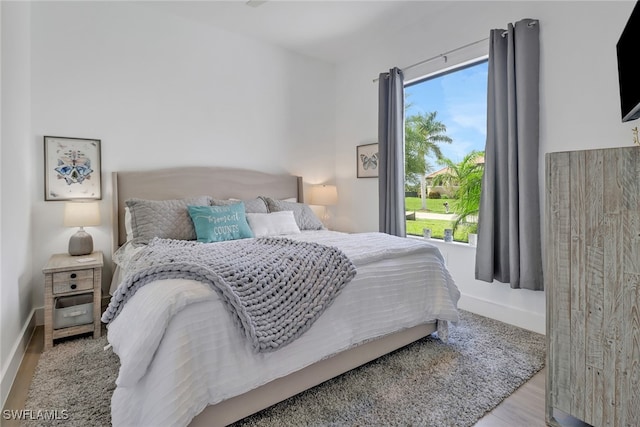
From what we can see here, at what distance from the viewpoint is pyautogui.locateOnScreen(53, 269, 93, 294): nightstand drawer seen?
91.5 inches

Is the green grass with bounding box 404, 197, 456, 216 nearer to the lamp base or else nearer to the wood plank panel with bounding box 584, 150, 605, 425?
the wood plank panel with bounding box 584, 150, 605, 425

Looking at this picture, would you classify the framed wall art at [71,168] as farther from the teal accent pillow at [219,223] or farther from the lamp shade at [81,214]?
the teal accent pillow at [219,223]

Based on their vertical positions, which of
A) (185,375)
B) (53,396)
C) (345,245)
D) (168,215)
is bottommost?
(53,396)

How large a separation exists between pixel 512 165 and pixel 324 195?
7.04 ft

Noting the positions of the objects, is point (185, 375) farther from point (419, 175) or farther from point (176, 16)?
point (176, 16)

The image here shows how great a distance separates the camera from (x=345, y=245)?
2271 mm

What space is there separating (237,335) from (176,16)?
328 centimetres

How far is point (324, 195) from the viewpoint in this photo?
4.20 m

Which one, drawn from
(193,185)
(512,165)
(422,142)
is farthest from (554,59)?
(193,185)

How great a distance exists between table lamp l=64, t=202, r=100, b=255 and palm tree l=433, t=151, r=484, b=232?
10.6ft

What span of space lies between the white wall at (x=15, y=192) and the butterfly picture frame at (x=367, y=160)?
3.20 metres

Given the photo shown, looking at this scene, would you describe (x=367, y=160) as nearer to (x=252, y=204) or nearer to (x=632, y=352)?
(x=252, y=204)

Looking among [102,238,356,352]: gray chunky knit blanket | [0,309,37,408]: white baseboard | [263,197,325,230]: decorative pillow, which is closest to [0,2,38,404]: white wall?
[0,309,37,408]: white baseboard

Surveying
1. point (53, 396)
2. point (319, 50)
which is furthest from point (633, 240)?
point (319, 50)
